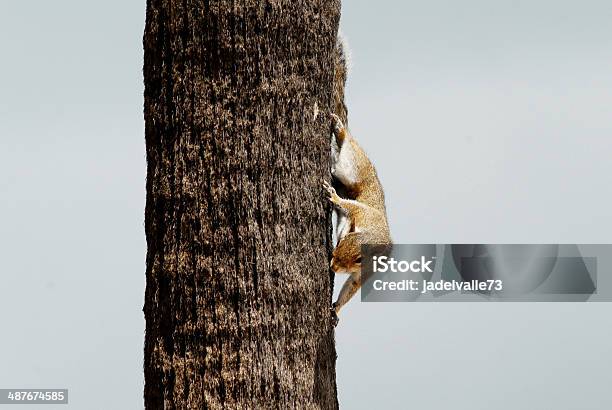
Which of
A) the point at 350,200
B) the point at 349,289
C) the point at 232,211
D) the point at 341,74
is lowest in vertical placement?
the point at 349,289

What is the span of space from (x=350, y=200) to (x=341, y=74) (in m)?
0.90

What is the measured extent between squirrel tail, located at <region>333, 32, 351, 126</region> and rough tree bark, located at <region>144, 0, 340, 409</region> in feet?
2.28

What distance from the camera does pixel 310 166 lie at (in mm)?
5262

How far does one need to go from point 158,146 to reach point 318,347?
1.57 metres

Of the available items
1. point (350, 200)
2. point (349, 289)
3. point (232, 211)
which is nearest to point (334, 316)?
point (349, 289)

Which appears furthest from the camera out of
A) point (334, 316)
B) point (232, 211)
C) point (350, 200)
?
point (350, 200)

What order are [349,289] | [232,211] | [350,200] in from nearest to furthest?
1. [232,211]
2. [350,200]
3. [349,289]

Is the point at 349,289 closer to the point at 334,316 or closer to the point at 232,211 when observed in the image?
the point at 334,316

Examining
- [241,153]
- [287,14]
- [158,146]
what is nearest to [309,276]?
[241,153]

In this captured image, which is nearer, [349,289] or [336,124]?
[336,124]

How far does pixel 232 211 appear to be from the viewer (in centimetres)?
494

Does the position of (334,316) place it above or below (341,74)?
below

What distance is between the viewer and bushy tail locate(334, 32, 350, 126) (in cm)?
594

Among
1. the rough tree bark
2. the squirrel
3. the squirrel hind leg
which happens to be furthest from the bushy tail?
the squirrel hind leg
